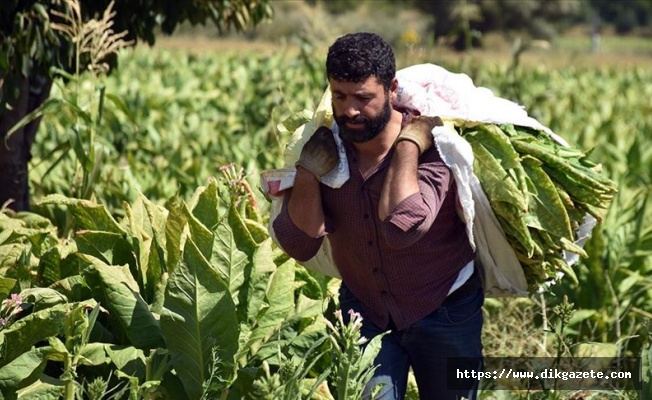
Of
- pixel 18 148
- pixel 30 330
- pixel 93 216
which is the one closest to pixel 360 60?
pixel 30 330

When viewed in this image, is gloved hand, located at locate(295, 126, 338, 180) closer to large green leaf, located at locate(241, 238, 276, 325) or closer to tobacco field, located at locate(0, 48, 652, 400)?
tobacco field, located at locate(0, 48, 652, 400)

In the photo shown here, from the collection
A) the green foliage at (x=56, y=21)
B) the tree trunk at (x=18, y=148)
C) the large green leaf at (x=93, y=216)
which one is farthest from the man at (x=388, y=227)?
the tree trunk at (x=18, y=148)

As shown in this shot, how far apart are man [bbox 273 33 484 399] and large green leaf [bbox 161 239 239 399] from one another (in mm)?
287

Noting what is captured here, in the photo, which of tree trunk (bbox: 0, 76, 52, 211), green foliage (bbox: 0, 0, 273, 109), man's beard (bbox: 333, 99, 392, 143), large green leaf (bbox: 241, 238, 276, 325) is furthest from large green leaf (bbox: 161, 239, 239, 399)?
tree trunk (bbox: 0, 76, 52, 211)

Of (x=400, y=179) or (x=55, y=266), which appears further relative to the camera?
(x=55, y=266)

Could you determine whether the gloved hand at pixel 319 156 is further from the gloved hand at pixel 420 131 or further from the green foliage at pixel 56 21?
the green foliage at pixel 56 21

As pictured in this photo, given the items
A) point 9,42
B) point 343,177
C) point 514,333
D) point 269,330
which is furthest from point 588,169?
point 9,42

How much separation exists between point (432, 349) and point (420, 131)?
2.41 ft

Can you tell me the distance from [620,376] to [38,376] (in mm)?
2425

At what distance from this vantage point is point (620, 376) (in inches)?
195

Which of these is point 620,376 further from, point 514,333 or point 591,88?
point 591,88

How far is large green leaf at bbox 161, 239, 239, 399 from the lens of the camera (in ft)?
12.6

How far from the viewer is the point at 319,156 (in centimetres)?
367

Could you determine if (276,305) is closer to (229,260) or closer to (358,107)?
(229,260)
